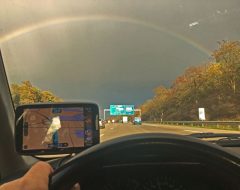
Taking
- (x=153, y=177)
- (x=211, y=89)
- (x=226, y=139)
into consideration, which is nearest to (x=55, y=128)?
(x=153, y=177)

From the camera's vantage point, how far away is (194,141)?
1.69 metres

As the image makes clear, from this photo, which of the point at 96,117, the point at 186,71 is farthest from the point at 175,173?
the point at 186,71

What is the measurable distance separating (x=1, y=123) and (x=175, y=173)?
9.16ft

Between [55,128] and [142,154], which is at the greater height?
[55,128]

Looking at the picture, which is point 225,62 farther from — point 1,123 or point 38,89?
point 1,123

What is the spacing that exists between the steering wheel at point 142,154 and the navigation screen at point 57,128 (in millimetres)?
1245

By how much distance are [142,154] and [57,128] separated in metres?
1.51

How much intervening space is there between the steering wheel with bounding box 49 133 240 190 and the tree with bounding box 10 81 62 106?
10.5 ft

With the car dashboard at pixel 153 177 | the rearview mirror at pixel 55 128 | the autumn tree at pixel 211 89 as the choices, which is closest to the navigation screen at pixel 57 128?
the rearview mirror at pixel 55 128

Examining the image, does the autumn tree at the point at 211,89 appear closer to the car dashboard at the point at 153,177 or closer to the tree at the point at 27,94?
the tree at the point at 27,94

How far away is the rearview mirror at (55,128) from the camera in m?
2.94

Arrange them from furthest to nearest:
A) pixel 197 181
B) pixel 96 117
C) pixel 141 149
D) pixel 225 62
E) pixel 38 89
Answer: pixel 225 62 < pixel 38 89 < pixel 96 117 < pixel 197 181 < pixel 141 149

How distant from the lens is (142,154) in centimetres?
171

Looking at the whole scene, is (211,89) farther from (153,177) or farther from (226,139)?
(153,177)
